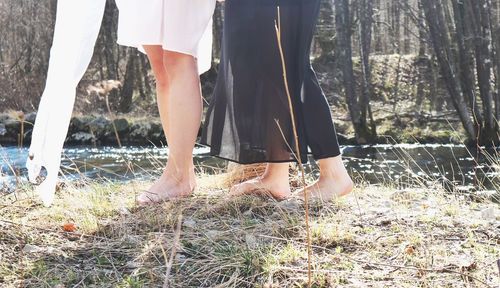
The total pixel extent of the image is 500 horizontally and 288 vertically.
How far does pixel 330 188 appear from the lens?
2225 millimetres

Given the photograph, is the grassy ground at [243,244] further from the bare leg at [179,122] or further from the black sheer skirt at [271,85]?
the black sheer skirt at [271,85]

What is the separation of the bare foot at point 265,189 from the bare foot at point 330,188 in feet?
0.27

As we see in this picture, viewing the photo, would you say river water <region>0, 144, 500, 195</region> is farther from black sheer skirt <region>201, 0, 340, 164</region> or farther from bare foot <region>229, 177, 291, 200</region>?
black sheer skirt <region>201, 0, 340, 164</region>

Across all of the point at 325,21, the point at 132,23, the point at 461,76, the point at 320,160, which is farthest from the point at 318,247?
the point at 325,21

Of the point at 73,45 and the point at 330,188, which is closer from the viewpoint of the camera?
the point at 73,45

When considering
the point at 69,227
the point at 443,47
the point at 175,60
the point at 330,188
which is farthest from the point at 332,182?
the point at 443,47

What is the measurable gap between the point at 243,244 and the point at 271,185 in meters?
0.69

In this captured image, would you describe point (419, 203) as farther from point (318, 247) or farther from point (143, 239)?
point (143, 239)

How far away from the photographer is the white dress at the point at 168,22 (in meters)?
2.07

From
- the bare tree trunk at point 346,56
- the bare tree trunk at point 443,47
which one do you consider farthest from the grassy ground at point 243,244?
the bare tree trunk at point 346,56

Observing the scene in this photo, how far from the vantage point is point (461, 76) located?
10789 millimetres

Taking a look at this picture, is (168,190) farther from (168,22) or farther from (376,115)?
(376,115)

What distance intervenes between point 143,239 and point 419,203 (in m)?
1.23

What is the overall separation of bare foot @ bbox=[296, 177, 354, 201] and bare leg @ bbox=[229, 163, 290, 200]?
0.30 ft
